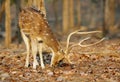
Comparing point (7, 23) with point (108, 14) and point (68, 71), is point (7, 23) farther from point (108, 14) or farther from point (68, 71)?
point (108, 14)

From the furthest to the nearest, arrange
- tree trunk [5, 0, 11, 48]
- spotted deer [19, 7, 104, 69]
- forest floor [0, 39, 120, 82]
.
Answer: tree trunk [5, 0, 11, 48] < spotted deer [19, 7, 104, 69] < forest floor [0, 39, 120, 82]

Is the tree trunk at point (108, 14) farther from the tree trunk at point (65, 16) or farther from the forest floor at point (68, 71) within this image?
the forest floor at point (68, 71)

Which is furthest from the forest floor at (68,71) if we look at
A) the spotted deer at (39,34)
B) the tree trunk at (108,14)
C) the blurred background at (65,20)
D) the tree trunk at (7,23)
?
the tree trunk at (108,14)

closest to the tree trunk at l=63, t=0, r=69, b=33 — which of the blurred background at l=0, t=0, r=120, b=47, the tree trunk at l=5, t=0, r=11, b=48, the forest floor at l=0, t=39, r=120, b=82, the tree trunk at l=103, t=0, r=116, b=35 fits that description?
the blurred background at l=0, t=0, r=120, b=47

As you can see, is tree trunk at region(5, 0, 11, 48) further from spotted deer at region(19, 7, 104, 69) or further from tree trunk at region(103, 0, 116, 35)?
tree trunk at region(103, 0, 116, 35)

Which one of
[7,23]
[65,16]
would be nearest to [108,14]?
[65,16]

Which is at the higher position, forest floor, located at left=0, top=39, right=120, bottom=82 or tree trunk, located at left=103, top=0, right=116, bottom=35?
forest floor, located at left=0, top=39, right=120, bottom=82

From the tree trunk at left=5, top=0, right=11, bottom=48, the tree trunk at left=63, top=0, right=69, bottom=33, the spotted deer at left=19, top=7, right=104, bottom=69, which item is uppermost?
the spotted deer at left=19, top=7, right=104, bottom=69

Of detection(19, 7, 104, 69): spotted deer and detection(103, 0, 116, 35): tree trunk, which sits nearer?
detection(19, 7, 104, 69): spotted deer

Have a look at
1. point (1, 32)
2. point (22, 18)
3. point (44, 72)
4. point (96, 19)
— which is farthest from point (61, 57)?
point (96, 19)

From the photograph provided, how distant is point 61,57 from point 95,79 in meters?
1.23

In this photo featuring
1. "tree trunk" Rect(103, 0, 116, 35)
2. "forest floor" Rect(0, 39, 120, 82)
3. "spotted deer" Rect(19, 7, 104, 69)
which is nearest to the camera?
"forest floor" Rect(0, 39, 120, 82)

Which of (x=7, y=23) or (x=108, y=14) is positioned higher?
(x=7, y=23)

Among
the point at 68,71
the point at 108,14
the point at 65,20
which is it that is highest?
the point at 68,71
